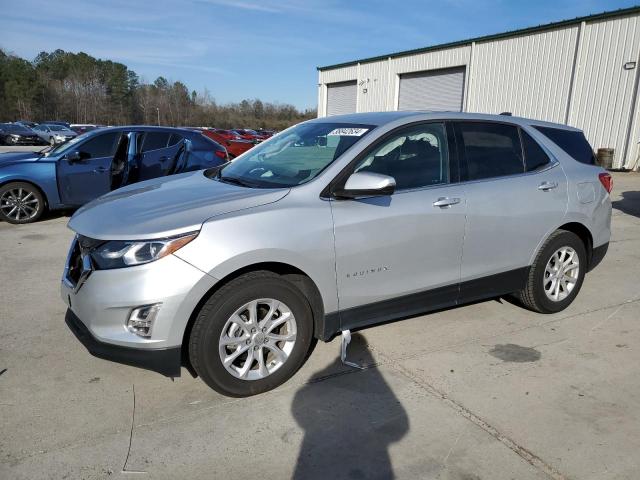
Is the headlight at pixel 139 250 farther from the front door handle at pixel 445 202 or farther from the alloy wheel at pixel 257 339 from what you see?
the front door handle at pixel 445 202

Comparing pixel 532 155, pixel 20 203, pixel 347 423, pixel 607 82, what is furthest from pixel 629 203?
pixel 20 203

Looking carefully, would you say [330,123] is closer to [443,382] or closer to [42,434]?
[443,382]

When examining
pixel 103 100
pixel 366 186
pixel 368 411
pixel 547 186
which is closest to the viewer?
pixel 368 411

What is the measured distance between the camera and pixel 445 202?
354 centimetres

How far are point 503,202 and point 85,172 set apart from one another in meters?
6.79

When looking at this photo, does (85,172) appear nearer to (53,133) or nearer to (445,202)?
(445,202)

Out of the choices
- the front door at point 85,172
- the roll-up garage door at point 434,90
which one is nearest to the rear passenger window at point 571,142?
the front door at point 85,172

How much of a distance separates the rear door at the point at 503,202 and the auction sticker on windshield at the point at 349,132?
82 centimetres

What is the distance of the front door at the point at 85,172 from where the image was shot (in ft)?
26.2

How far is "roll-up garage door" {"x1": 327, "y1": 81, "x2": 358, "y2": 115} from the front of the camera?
31.2m

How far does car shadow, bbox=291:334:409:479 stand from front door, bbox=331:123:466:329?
0.39 meters

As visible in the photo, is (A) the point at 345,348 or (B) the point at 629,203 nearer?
(A) the point at 345,348

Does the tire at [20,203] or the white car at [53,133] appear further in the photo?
the white car at [53,133]

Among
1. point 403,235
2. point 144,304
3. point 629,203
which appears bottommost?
point 629,203
